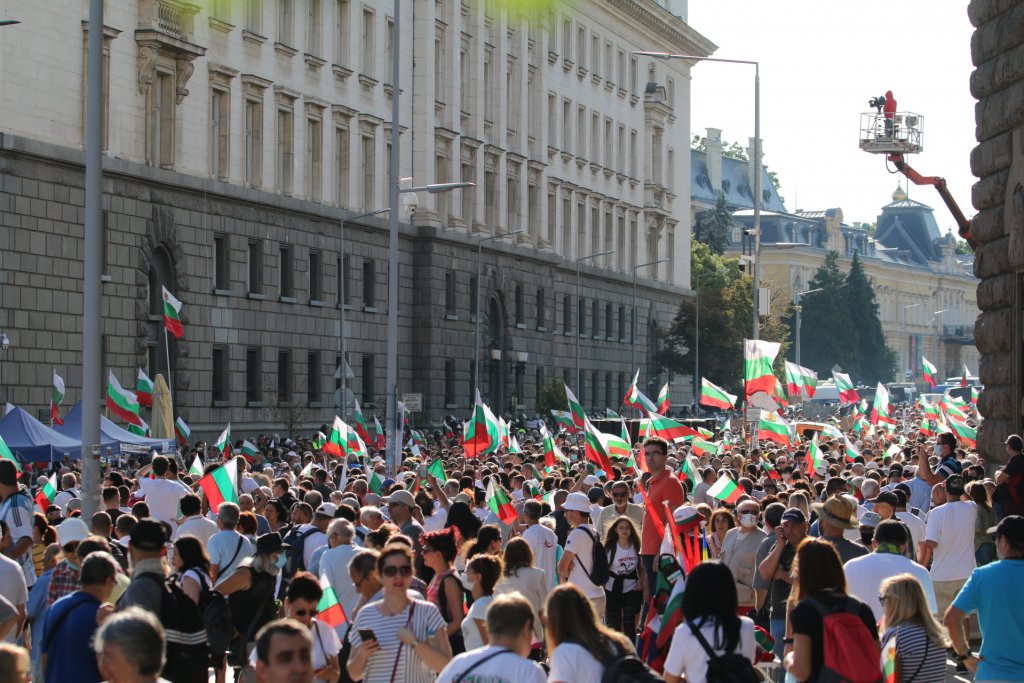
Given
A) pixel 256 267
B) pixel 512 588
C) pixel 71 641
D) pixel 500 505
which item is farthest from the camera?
pixel 256 267

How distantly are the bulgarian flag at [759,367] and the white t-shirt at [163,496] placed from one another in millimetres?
21508

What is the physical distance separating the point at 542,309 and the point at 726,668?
2403 inches

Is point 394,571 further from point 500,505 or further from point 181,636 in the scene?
point 500,505

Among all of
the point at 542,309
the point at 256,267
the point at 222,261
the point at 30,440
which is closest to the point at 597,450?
the point at 30,440

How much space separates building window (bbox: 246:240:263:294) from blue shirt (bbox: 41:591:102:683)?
40.2 m

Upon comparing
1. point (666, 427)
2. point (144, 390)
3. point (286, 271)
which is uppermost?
point (286, 271)

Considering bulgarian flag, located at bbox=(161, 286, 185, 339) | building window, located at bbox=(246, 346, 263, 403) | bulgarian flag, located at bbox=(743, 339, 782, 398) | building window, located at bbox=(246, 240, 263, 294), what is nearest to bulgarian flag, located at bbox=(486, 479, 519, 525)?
bulgarian flag, located at bbox=(161, 286, 185, 339)

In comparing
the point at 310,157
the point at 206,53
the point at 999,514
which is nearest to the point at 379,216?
the point at 310,157

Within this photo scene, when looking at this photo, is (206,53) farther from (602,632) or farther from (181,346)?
(602,632)

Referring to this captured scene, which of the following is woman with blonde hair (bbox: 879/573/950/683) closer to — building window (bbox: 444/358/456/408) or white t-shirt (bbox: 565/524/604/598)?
white t-shirt (bbox: 565/524/604/598)

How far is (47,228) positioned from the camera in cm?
3912

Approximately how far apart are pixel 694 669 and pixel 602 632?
0.53 m

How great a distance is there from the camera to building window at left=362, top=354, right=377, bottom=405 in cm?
5441

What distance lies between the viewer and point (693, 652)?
784cm
